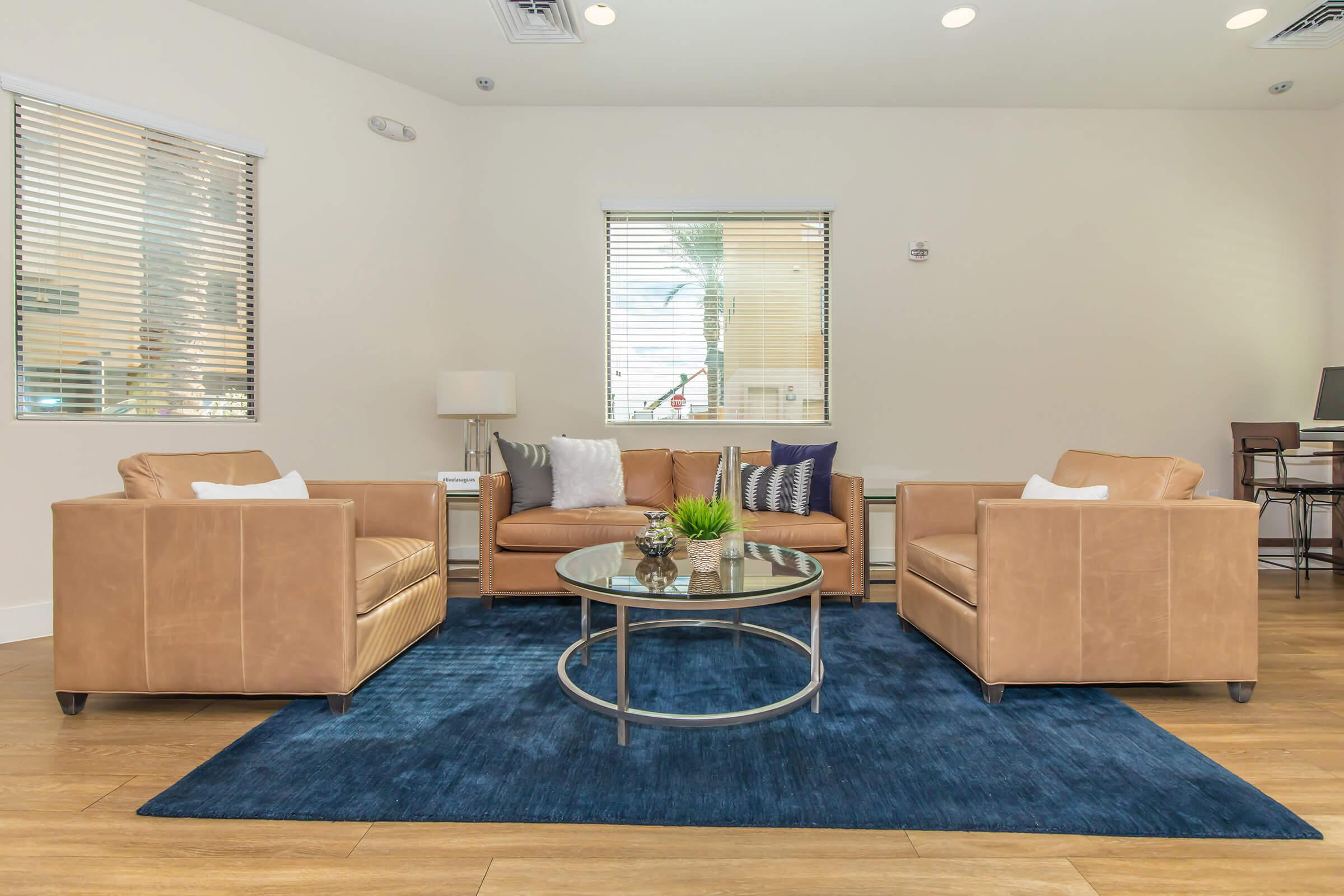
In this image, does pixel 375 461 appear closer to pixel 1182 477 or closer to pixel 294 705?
pixel 294 705

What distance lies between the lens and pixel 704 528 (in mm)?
2205

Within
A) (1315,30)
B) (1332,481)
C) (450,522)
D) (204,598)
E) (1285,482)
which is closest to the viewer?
(204,598)

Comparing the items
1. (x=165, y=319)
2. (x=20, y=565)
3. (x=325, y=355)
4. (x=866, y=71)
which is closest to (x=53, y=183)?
(x=165, y=319)

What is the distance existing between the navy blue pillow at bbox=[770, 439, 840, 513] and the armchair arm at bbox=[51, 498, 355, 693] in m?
2.51

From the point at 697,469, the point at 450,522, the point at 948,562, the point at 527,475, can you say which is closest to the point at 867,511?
the point at 948,562

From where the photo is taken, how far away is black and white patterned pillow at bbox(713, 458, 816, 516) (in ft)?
12.0

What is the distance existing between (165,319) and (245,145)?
108 centimetres

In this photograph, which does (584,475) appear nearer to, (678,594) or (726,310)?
(726,310)

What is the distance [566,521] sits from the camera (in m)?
3.37

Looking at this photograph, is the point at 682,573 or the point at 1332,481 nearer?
the point at 682,573

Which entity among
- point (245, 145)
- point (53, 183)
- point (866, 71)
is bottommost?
point (53, 183)

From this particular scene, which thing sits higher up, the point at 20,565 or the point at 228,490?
the point at 228,490

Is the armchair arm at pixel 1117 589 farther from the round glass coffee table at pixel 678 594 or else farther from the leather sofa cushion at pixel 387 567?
the leather sofa cushion at pixel 387 567

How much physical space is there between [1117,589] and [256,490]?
3122 millimetres
